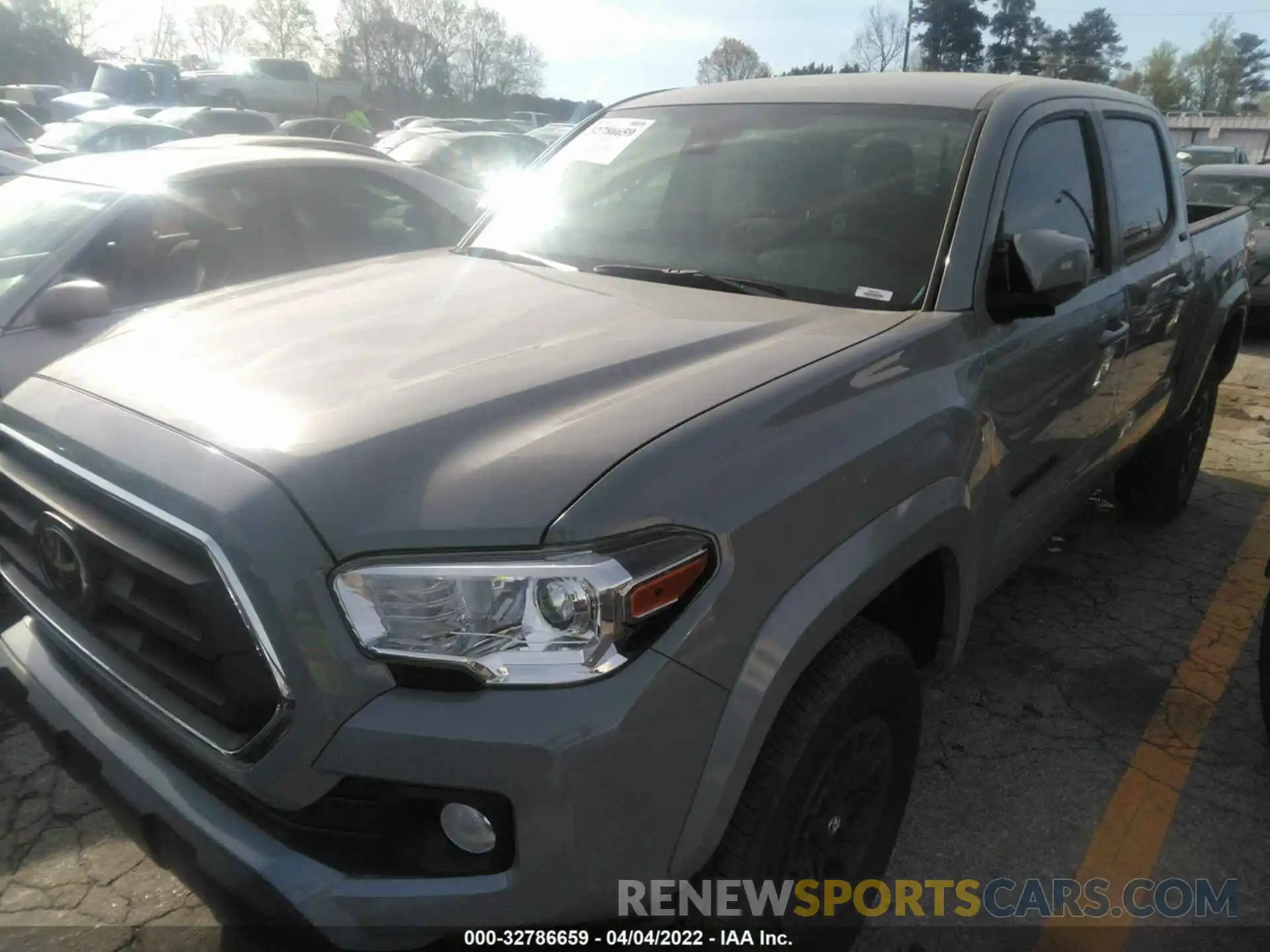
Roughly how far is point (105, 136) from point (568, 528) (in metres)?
15.2

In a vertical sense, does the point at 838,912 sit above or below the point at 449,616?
below

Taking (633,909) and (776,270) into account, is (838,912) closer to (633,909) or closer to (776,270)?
(633,909)

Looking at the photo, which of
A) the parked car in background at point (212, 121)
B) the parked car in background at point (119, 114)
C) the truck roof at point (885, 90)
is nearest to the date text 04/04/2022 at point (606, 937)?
the truck roof at point (885, 90)

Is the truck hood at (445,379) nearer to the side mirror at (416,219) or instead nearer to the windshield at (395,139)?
the side mirror at (416,219)

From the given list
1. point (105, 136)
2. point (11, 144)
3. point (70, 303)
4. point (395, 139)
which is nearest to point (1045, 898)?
point (70, 303)

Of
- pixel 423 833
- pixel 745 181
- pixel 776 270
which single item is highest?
pixel 745 181

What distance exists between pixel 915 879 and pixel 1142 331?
2016mm

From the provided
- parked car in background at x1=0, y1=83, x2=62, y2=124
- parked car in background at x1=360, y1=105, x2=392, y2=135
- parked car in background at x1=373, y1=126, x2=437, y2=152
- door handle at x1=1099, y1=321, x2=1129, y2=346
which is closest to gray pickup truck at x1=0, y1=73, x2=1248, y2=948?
door handle at x1=1099, y1=321, x2=1129, y2=346

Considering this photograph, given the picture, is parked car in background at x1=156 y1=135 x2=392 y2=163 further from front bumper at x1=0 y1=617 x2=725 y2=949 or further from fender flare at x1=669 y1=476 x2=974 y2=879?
front bumper at x1=0 y1=617 x2=725 y2=949

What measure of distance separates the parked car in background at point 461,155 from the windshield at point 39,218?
7311 mm

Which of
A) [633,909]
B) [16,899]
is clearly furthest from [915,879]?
[16,899]

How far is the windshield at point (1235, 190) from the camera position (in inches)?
401

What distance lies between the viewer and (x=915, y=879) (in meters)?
2.56

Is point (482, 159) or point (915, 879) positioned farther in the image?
point (482, 159)
